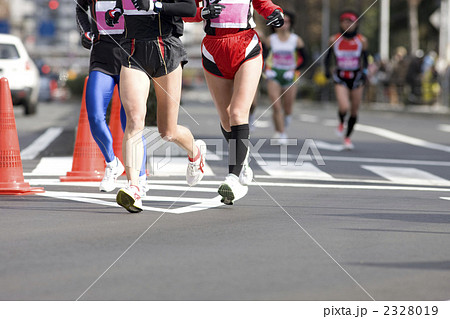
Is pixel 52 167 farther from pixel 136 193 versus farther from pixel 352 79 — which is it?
pixel 352 79

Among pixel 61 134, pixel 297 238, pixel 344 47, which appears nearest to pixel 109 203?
pixel 297 238

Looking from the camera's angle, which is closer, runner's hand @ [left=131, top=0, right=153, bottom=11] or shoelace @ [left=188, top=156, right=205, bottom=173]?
runner's hand @ [left=131, top=0, right=153, bottom=11]

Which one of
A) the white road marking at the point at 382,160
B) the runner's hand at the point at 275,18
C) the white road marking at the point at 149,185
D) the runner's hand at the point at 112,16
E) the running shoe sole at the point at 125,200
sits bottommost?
the white road marking at the point at 382,160

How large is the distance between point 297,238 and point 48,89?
39069 millimetres

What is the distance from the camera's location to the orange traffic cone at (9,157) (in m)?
8.23

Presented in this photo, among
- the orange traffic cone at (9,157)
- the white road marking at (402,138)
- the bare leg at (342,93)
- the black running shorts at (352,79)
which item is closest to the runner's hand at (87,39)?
the orange traffic cone at (9,157)

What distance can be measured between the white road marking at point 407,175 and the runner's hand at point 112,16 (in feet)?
12.1

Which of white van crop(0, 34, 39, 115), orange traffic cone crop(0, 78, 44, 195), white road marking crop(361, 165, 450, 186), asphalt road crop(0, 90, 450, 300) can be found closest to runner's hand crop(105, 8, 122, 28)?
asphalt road crop(0, 90, 450, 300)

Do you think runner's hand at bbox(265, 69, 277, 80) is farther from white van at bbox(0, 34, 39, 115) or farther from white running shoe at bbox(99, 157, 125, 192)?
white van at bbox(0, 34, 39, 115)

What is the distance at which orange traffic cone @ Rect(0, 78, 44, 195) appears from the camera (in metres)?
8.23

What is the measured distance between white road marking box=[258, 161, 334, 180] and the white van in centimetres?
1313

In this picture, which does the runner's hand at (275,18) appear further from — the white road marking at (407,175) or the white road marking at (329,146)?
the white road marking at (329,146)
